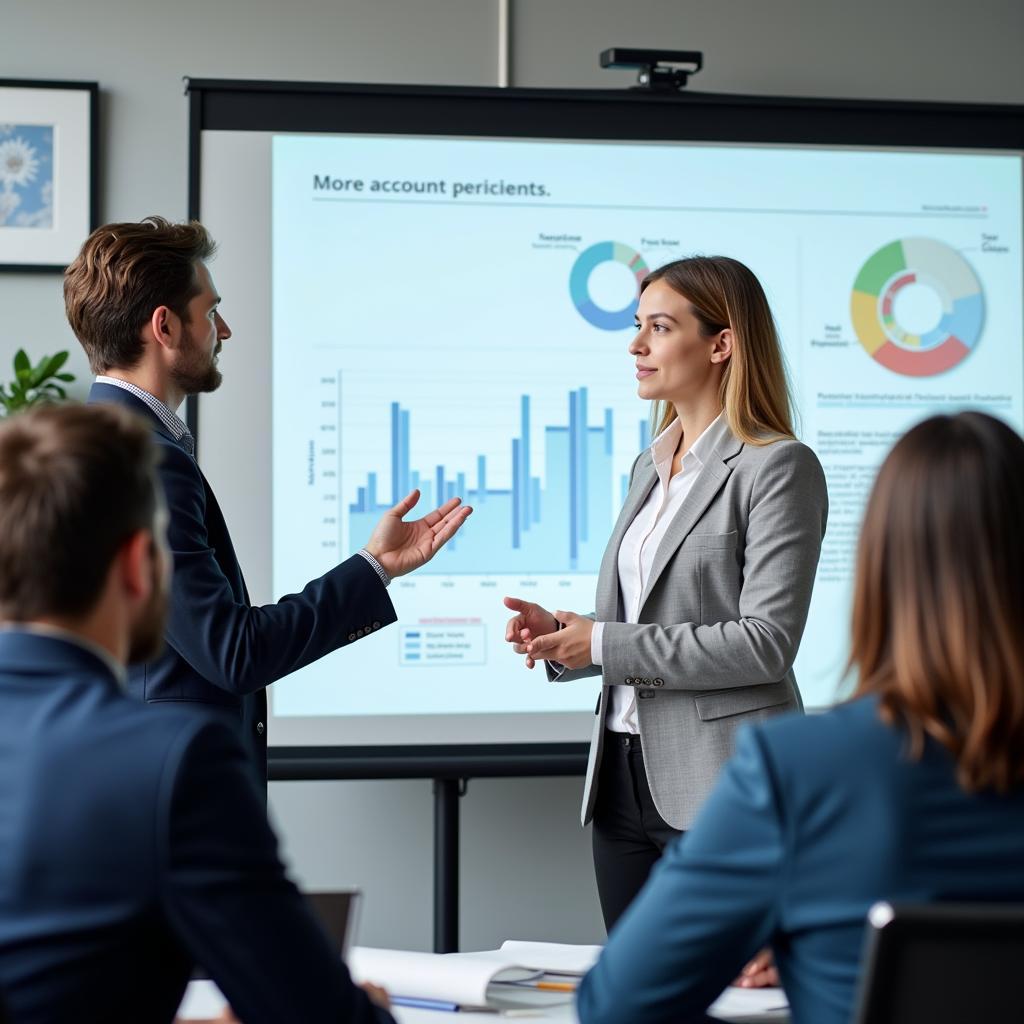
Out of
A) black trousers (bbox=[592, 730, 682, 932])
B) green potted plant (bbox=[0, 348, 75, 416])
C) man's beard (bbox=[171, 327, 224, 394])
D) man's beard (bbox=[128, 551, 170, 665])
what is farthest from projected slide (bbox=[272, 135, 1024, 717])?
man's beard (bbox=[128, 551, 170, 665])

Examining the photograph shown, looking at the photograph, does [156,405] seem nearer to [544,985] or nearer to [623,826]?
[623,826]

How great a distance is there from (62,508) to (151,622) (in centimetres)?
14

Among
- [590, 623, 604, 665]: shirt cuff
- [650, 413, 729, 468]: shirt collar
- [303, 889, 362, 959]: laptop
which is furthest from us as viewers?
[650, 413, 729, 468]: shirt collar

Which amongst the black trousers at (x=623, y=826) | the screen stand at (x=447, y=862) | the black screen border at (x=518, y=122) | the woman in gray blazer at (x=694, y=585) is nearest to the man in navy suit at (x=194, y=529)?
the woman in gray blazer at (x=694, y=585)

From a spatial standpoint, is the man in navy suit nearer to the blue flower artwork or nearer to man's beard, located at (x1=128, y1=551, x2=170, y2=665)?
man's beard, located at (x1=128, y1=551, x2=170, y2=665)

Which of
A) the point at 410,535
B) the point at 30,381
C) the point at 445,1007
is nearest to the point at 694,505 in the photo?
the point at 410,535

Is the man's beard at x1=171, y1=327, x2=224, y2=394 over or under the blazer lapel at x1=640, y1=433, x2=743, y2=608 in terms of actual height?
over

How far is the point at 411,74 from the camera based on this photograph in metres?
3.28

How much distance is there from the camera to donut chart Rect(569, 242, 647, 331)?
121 inches

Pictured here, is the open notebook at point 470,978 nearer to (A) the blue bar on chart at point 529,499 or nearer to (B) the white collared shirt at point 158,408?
(B) the white collared shirt at point 158,408

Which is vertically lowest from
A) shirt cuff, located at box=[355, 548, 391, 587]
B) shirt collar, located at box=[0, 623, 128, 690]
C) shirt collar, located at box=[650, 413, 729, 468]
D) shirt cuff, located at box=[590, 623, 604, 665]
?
shirt cuff, located at box=[590, 623, 604, 665]

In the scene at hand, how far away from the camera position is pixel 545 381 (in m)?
3.06

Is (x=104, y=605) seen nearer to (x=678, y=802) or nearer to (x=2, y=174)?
(x=678, y=802)

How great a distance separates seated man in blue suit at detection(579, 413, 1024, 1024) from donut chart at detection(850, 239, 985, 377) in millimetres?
2303
